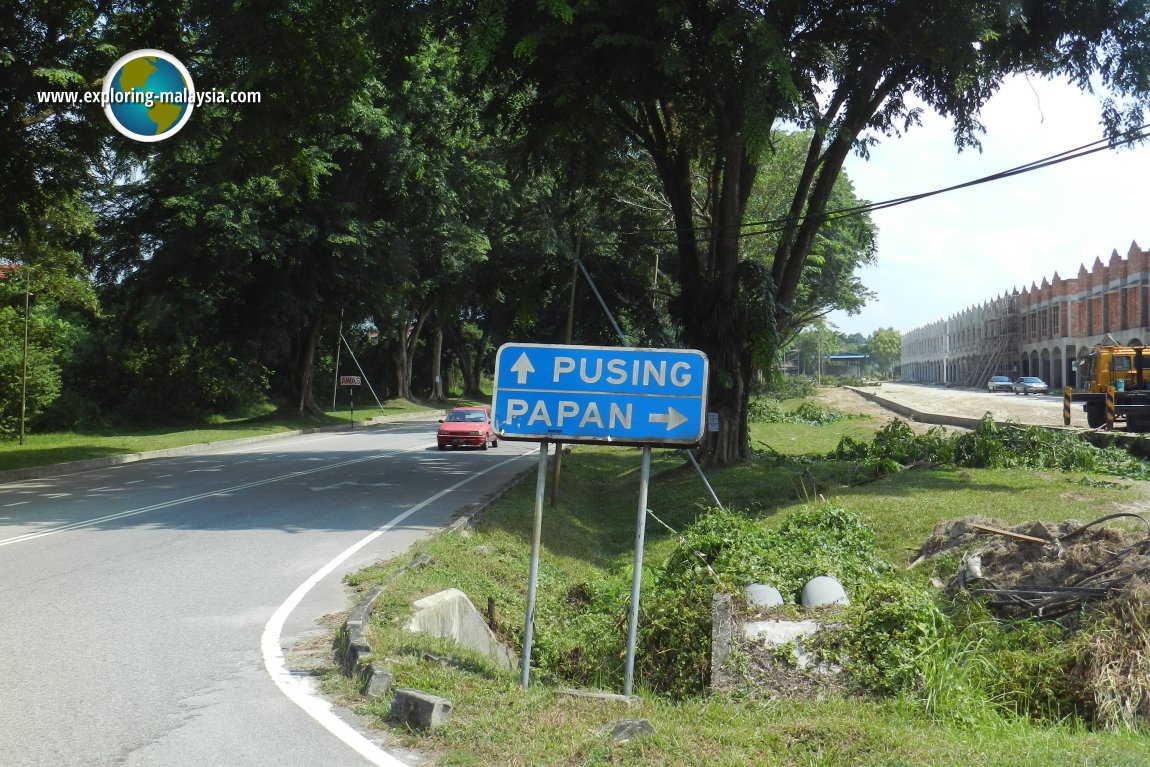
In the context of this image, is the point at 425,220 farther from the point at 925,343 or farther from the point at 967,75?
the point at 925,343

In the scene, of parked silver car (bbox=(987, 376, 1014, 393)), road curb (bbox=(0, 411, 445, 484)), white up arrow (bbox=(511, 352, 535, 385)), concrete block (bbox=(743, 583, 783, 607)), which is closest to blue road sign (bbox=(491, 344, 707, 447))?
white up arrow (bbox=(511, 352, 535, 385))

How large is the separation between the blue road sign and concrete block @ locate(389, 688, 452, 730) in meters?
1.93

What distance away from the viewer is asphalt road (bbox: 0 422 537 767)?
18.4 feet

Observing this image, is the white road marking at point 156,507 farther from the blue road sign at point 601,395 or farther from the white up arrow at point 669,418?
the white up arrow at point 669,418

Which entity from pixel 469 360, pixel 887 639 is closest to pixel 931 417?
pixel 887 639

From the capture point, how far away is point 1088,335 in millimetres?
70812

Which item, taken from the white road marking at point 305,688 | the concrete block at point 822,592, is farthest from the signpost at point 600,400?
the concrete block at point 822,592

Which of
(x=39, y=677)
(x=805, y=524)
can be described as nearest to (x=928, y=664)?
(x=805, y=524)

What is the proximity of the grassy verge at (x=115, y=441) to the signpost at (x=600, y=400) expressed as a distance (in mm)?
19221

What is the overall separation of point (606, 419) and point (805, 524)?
5.62 metres

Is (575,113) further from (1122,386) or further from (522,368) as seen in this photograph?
(1122,386)

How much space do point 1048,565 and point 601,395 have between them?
4768 mm

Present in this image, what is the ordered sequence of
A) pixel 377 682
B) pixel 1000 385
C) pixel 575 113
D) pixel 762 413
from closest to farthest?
pixel 377 682 → pixel 575 113 → pixel 762 413 → pixel 1000 385

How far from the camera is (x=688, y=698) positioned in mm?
6660
